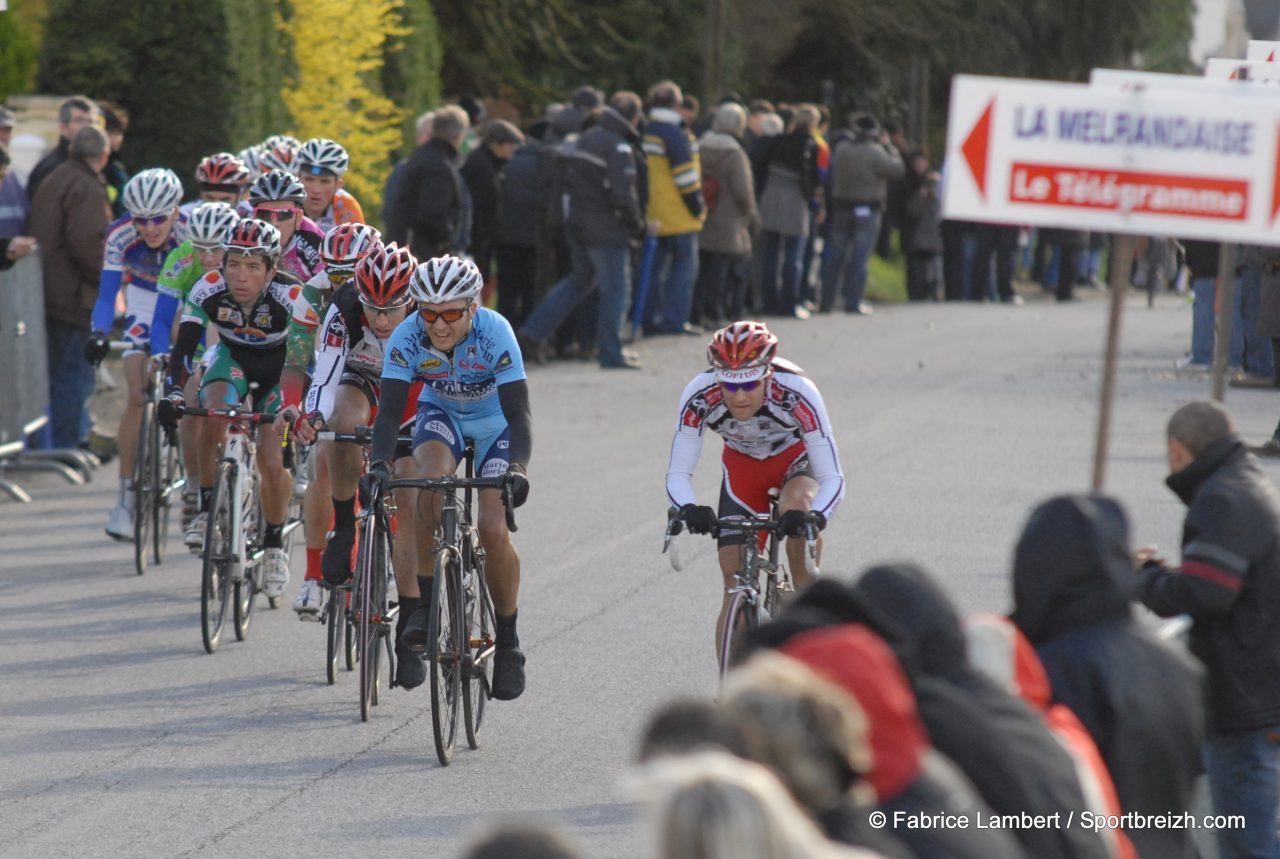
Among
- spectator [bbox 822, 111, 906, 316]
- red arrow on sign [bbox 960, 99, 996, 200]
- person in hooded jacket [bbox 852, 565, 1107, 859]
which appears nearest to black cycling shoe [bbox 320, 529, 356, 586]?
red arrow on sign [bbox 960, 99, 996, 200]

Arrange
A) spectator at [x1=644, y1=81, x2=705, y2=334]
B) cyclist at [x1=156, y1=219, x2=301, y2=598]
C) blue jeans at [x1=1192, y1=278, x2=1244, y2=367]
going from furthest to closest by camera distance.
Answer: spectator at [x1=644, y1=81, x2=705, y2=334], blue jeans at [x1=1192, y1=278, x2=1244, y2=367], cyclist at [x1=156, y1=219, x2=301, y2=598]

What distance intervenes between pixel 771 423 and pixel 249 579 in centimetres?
335

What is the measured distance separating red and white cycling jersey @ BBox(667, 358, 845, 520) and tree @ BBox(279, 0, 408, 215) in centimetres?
1543

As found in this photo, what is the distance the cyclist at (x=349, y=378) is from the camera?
9.40 metres

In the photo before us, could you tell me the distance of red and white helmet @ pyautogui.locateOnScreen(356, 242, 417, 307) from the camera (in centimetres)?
936

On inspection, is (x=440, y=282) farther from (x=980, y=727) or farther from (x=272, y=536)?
(x=980, y=727)

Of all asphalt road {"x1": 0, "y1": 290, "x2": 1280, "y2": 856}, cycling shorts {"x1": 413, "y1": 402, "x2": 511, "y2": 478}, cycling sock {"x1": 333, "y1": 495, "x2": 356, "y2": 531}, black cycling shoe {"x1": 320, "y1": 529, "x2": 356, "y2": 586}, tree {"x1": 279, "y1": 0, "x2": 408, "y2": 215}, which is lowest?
asphalt road {"x1": 0, "y1": 290, "x2": 1280, "y2": 856}

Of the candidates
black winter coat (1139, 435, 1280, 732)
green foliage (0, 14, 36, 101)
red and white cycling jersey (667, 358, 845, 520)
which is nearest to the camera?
black winter coat (1139, 435, 1280, 732)

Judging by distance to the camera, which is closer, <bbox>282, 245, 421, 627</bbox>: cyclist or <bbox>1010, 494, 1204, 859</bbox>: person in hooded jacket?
<bbox>1010, 494, 1204, 859</bbox>: person in hooded jacket

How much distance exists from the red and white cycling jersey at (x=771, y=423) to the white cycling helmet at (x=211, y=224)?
12.6 feet

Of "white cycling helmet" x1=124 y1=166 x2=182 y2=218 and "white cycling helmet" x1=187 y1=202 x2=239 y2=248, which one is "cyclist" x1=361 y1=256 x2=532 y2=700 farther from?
"white cycling helmet" x1=124 y1=166 x2=182 y2=218

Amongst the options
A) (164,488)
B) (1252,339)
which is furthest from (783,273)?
(164,488)

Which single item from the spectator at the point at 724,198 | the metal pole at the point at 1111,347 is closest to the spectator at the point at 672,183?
the spectator at the point at 724,198

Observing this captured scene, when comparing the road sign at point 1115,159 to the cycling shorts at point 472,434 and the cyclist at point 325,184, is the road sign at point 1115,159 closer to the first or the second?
the cycling shorts at point 472,434
